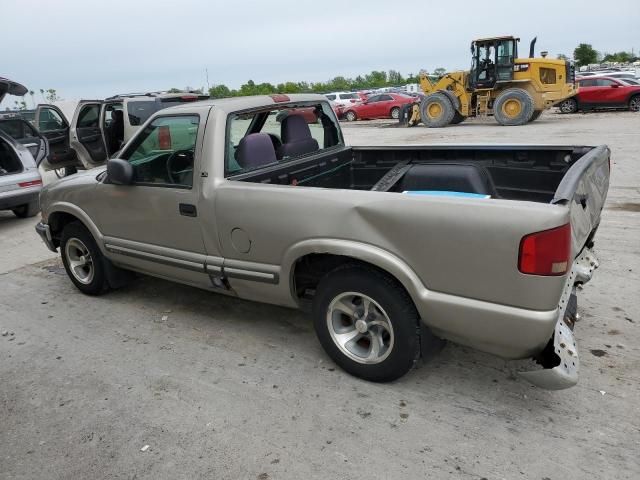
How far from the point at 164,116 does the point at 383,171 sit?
1933mm

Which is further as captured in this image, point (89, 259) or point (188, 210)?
point (89, 259)

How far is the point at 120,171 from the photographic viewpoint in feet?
12.4

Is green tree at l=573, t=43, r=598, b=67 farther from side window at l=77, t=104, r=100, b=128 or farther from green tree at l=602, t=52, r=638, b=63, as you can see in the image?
side window at l=77, t=104, r=100, b=128

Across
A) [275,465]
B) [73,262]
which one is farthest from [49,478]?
[73,262]

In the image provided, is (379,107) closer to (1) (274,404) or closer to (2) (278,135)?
(2) (278,135)

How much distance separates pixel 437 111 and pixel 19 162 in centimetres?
1501

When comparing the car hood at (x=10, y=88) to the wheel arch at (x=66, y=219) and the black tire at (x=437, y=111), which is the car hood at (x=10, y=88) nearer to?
the wheel arch at (x=66, y=219)

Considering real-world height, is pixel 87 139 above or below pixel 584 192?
→ above

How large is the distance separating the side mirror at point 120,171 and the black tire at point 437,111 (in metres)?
17.0

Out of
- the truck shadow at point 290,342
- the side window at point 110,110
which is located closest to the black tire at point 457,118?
the side window at point 110,110

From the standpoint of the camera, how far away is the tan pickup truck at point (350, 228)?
2463 millimetres

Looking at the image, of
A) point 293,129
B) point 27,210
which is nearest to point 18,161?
point 27,210

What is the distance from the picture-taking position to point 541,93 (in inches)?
705

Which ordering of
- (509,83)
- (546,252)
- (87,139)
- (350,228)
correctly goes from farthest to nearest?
1. (509,83)
2. (87,139)
3. (350,228)
4. (546,252)
